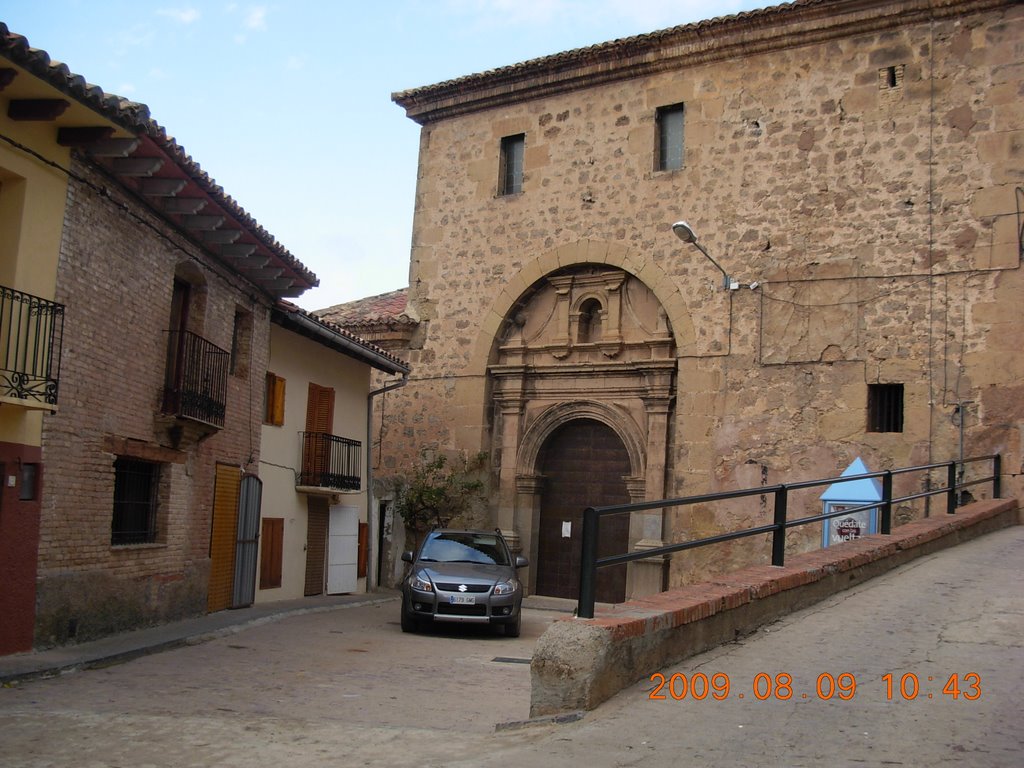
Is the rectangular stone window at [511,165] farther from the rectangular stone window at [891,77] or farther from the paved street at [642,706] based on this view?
the paved street at [642,706]

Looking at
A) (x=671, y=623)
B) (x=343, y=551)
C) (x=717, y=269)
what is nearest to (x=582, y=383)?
(x=717, y=269)

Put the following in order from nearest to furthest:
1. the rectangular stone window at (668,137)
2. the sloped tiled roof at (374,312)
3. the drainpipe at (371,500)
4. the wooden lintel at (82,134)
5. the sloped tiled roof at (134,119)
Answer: the sloped tiled roof at (134,119) < the wooden lintel at (82,134) < the rectangular stone window at (668,137) < the drainpipe at (371,500) < the sloped tiled roof at (374,312)

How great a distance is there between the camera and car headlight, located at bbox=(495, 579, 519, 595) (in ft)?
46.2

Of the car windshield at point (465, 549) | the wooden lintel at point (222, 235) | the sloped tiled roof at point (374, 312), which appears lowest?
the car windshield at point (465, 549)

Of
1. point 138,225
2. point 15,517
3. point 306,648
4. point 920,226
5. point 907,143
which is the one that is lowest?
point 306,648

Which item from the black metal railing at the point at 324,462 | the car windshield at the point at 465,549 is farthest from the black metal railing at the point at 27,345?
the black metal railing at the point at 324,462

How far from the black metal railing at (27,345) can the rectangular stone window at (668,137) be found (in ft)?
41.4

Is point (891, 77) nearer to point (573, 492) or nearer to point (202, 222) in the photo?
point (573, 492)

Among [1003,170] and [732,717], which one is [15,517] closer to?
[732,717]

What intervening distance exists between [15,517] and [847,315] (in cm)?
1296

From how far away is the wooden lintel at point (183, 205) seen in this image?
1269 cm

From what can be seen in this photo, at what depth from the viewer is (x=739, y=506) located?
1822 cm

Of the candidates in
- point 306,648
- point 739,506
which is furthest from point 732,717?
point 739,506
